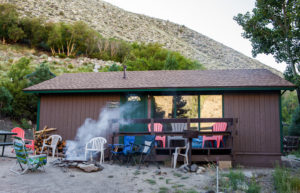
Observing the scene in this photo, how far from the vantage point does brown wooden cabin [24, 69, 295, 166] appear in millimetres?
7543

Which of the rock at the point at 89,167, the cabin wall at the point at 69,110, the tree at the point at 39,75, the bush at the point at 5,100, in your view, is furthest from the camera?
the tree at the point at 39,75

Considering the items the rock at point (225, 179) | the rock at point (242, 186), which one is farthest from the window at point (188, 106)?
the rock at point (242, 186)

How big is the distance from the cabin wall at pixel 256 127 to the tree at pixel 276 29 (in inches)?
70.9

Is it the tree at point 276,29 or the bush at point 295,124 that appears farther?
the bush at point 295,124

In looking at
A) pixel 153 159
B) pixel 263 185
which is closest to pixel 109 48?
pixel 153 159

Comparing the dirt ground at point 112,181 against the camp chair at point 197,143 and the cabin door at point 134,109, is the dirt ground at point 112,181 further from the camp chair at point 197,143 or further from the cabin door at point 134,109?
the cabin door at point 134,109

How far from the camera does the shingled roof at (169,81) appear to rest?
7855 mm

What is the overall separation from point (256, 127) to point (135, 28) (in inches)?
1725

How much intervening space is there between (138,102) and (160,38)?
3948cm

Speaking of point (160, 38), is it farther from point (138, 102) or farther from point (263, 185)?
point (263, 185)

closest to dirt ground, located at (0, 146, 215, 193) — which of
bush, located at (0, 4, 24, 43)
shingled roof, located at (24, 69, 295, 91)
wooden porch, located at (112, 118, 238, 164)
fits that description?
wooden porch, located at (112, 118, 238, 164)

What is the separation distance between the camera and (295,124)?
456 inches

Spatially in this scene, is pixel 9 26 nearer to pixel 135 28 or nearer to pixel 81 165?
pixel 135 28

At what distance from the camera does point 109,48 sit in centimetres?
3148
